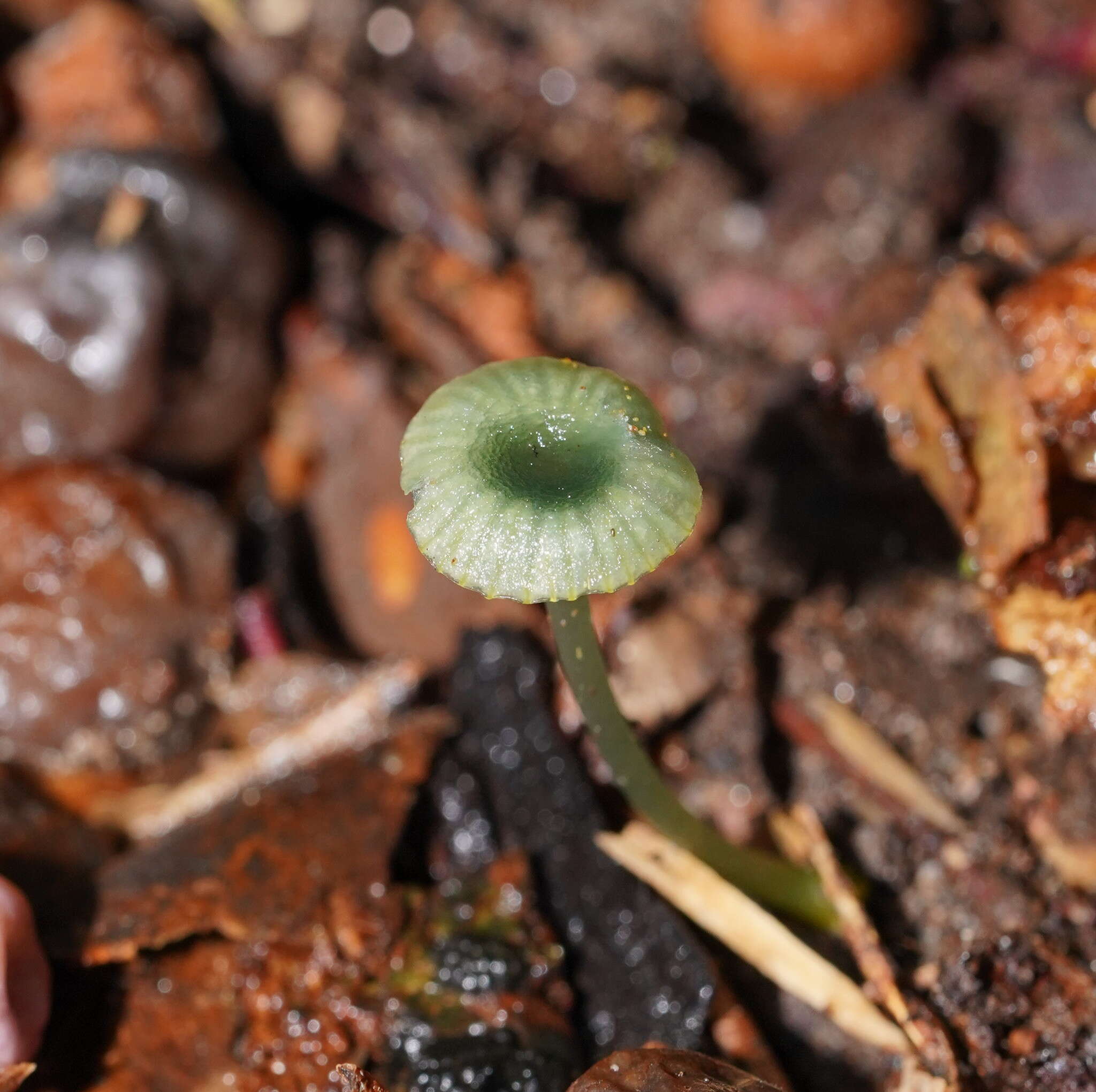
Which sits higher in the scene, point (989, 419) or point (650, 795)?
A: point (989, 419)

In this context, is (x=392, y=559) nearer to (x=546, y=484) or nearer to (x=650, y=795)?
(x=650, y=795)

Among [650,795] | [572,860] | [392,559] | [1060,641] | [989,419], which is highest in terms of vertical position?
[989,419]

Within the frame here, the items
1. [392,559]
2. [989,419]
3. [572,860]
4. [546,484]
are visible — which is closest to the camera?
[546,484]

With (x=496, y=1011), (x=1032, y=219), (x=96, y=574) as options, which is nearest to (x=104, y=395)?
(x=96, y=574)

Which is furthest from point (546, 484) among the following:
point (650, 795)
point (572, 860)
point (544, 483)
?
point (572, 860)

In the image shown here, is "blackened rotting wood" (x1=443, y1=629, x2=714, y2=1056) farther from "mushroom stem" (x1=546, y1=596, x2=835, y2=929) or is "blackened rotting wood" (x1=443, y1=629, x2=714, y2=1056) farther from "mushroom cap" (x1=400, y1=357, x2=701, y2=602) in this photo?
"mushroom cap" (x1=400, y1=357, x2=701, y2=602)

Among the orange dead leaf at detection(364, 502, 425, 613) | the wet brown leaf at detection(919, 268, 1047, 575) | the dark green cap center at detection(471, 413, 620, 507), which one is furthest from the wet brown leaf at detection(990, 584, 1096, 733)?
the orange dead leaf at detection(364, 502, 425, 613)

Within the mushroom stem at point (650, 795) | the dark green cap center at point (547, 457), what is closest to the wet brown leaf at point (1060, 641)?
the mushroom stem at point (650, 795)
